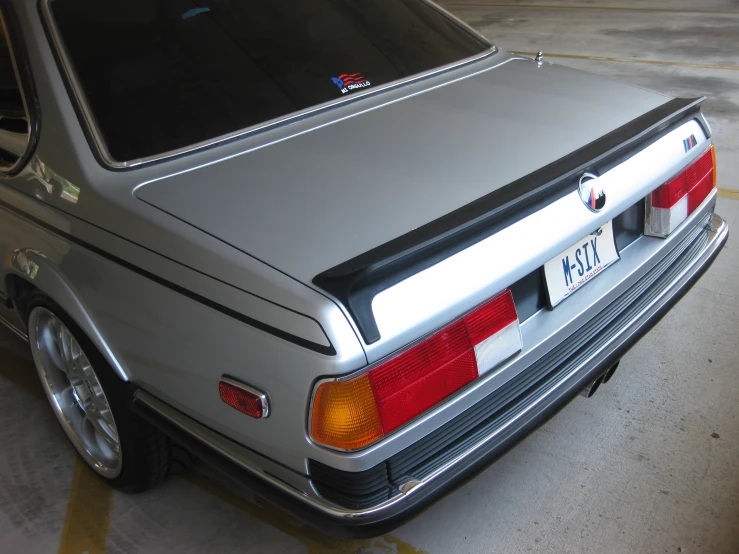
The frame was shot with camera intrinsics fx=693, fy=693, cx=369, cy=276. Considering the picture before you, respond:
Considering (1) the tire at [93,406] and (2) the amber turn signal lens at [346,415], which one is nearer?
(2) the amber turn signal lens at [346,415]

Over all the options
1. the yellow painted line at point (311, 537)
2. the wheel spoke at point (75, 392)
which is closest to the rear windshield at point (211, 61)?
the wheel spoke at point (75, 392)

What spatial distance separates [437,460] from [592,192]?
2.52ft

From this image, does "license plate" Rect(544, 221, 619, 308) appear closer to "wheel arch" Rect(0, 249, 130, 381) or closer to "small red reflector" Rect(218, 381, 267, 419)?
"small red reflector" Rect(218, 381, 267, 419)

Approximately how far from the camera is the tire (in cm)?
201

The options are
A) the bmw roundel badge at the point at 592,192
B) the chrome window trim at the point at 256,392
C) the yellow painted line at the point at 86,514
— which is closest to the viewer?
the chrome window trim at the point at 256,392

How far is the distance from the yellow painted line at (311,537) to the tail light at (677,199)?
3.94 ft

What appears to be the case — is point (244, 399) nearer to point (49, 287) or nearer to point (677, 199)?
point (49, 287)

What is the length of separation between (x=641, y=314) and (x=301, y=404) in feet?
3.67

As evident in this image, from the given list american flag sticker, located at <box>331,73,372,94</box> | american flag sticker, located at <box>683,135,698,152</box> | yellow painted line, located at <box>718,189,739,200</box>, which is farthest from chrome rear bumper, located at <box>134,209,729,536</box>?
yellow painted line, located at <box>718,189,739,200</box>

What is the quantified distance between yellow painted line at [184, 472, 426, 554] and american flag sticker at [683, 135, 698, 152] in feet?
4.73

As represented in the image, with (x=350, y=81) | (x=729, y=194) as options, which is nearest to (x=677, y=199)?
(x=350, y=81)

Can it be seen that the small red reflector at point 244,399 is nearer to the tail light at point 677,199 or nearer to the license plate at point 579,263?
the license plate at point 579,263

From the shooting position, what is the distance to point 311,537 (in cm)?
212

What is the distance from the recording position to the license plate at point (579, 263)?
174 centimetres
